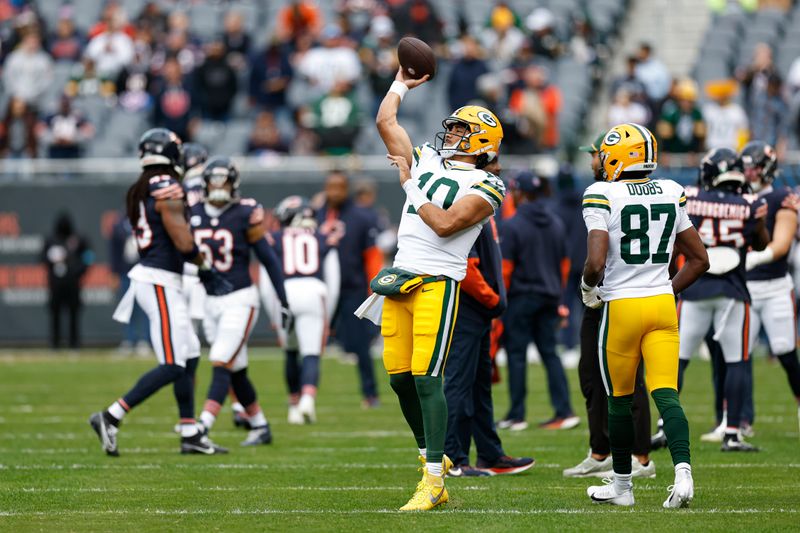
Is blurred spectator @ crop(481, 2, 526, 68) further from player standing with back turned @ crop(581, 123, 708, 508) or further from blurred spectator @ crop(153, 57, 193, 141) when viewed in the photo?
player standing with back turned @ crop(581, 123, 708, 508)

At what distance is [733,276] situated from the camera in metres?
9.68

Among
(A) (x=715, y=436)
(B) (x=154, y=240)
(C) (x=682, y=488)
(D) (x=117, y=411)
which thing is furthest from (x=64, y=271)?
(C) (x=682, y=488)

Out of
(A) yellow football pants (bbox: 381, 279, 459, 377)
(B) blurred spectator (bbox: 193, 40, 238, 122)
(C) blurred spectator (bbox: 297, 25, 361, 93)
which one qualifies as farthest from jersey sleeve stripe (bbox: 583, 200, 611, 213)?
(B) blurred spectator (bbox: 193, 40, 238, 122)

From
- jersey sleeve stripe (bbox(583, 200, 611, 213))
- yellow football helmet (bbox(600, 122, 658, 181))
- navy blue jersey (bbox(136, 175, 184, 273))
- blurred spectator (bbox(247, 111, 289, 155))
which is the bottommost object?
navy blue jersey (bbox(136, 175, 184, 273))

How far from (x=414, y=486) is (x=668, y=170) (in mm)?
10751

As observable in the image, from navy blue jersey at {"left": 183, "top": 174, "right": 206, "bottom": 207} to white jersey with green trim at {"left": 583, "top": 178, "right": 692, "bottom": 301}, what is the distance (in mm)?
4295

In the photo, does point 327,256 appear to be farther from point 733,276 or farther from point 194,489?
point 194,489

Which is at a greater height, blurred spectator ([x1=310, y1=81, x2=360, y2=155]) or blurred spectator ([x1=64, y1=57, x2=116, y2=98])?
blurred spectator ([x1=64, y1=57, x2=116, y2=98])

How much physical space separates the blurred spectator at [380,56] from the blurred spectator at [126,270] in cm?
424

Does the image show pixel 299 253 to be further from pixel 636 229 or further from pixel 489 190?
pixel 636 229

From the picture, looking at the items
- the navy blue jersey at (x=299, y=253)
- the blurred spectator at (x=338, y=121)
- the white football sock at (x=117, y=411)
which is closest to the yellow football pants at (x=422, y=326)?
the white football sock at (x=117, y=411)

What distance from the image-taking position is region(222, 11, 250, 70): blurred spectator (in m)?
21.4

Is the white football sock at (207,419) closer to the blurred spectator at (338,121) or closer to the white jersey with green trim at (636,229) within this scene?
the white jersey with green trim at (636,229)

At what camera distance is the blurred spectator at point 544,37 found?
20906mm
